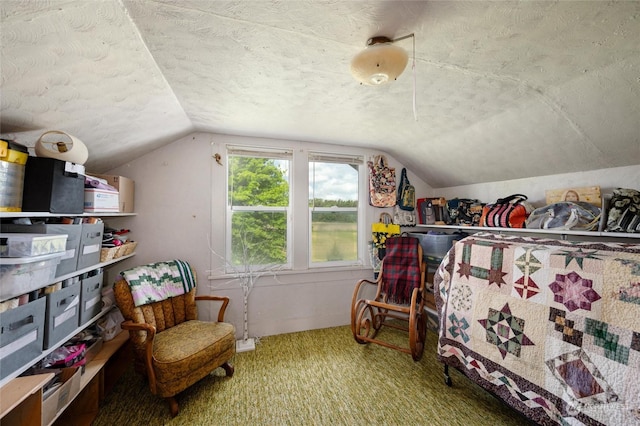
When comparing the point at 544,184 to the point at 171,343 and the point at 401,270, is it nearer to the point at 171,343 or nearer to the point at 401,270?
the point at 401,270

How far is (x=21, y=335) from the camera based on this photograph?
3.76 ft

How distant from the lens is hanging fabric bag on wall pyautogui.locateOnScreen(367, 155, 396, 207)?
314 cm

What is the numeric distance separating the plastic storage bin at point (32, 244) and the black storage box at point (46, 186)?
0.19 meters

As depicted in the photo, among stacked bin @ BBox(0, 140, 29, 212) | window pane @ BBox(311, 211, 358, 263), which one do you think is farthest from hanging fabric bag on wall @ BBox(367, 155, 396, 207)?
stacked bin @ BBox(0, 140, 29, 212)

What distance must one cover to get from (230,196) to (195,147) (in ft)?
2.00

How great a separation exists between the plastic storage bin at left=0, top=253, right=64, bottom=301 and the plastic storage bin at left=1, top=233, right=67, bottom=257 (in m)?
0.03

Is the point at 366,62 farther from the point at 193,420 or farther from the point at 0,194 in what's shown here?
the point at 193,420

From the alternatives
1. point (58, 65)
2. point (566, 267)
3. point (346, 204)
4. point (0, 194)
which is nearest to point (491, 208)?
point (566, 267)

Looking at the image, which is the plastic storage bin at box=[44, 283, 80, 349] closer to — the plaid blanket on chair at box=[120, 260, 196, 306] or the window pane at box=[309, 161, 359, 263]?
the plaid blanket on chair at box=[120, 260, 196, 306]

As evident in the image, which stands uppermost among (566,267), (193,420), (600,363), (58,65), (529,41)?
(529,41)

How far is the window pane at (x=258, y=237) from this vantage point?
8.98 feet

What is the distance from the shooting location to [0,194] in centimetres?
114

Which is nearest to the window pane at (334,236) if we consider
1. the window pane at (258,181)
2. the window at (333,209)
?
the window at (333,209)

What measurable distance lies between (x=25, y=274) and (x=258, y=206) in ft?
5.97
